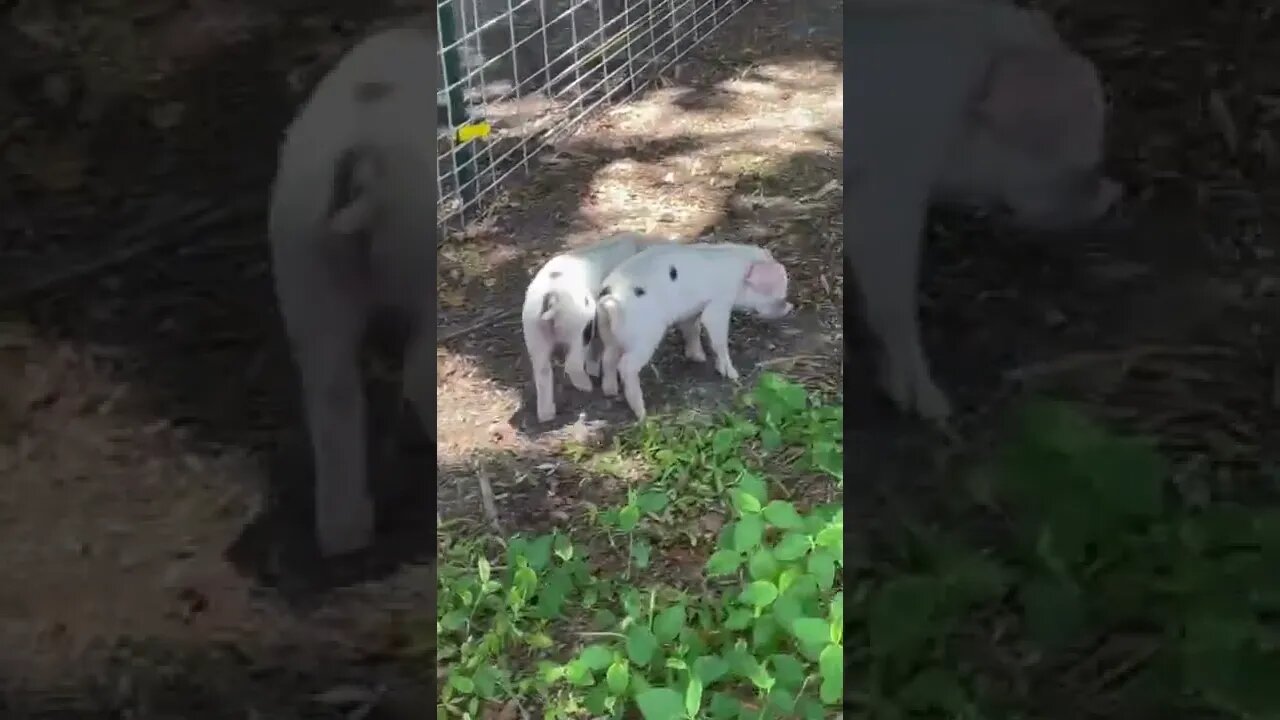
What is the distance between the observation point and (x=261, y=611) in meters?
0.74

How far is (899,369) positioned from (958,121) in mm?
140

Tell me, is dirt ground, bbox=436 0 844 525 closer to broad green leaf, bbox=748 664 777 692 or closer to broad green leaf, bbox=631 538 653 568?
broad green leaf, bbox=631 538 653 568

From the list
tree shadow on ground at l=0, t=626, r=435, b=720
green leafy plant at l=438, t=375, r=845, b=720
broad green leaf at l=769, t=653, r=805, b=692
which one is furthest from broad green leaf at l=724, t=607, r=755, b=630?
tree shadow on ground at l=0, t=626, r=435, b=720

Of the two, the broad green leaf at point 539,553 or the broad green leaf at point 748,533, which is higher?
the broad green leaf at point 748,533

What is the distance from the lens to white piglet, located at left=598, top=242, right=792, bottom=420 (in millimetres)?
1848

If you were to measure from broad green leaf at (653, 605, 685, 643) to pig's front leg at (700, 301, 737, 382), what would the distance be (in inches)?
29.9

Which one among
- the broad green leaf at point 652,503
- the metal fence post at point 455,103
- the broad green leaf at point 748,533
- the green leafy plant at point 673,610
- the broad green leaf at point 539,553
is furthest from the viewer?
the metal fence post at point 455,103

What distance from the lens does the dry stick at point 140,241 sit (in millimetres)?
677

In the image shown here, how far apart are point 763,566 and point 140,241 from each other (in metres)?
0.76

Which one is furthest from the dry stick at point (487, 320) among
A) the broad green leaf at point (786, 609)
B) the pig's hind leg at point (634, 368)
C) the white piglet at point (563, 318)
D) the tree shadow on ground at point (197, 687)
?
the tree shadow on ground at point (197, 687)

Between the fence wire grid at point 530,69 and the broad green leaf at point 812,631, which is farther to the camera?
the fence wire grid at point 530,69

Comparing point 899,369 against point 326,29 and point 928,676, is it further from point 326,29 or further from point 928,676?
point 326,29

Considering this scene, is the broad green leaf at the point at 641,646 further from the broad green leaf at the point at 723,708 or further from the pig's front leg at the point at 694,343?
the pig's front leg at the point at 694,343

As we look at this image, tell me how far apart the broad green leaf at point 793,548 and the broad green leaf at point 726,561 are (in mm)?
81
